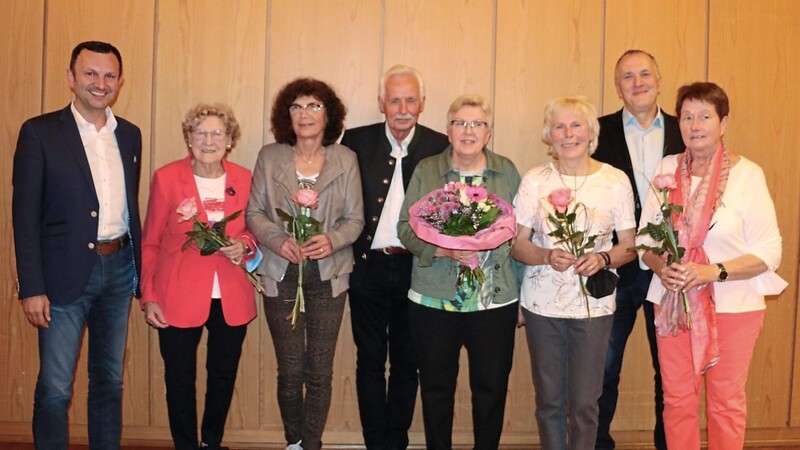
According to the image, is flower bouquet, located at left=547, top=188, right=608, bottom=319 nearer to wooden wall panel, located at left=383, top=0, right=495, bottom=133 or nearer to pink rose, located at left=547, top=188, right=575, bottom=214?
pink rose, located at left=547, top=188, right=575, bottom=214

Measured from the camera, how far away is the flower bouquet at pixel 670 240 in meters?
3.08

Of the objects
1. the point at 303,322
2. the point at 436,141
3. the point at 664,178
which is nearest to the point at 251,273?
the point at 303,322

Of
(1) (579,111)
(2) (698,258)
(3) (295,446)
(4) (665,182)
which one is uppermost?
(1) (579,111)

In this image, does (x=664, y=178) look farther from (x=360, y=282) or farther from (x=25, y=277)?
(x=25, y=277)

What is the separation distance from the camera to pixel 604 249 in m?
3.32

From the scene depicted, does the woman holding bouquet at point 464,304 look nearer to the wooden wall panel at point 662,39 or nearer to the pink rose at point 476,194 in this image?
the pink rose at point 476,194

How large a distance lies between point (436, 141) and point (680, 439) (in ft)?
6.15

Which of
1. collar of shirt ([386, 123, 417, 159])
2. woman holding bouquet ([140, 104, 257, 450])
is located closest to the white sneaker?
woman holding bouquet ([140, 104, 257, 450])

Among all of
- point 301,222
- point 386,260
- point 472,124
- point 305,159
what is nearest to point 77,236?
point 301,222

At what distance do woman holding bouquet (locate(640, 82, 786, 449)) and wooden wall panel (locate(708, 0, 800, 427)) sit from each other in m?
1.52

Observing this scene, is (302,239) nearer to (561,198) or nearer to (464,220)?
(464,220)

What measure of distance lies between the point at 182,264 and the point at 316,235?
67cm

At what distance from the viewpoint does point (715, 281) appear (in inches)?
124

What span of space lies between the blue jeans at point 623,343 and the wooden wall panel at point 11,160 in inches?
134
